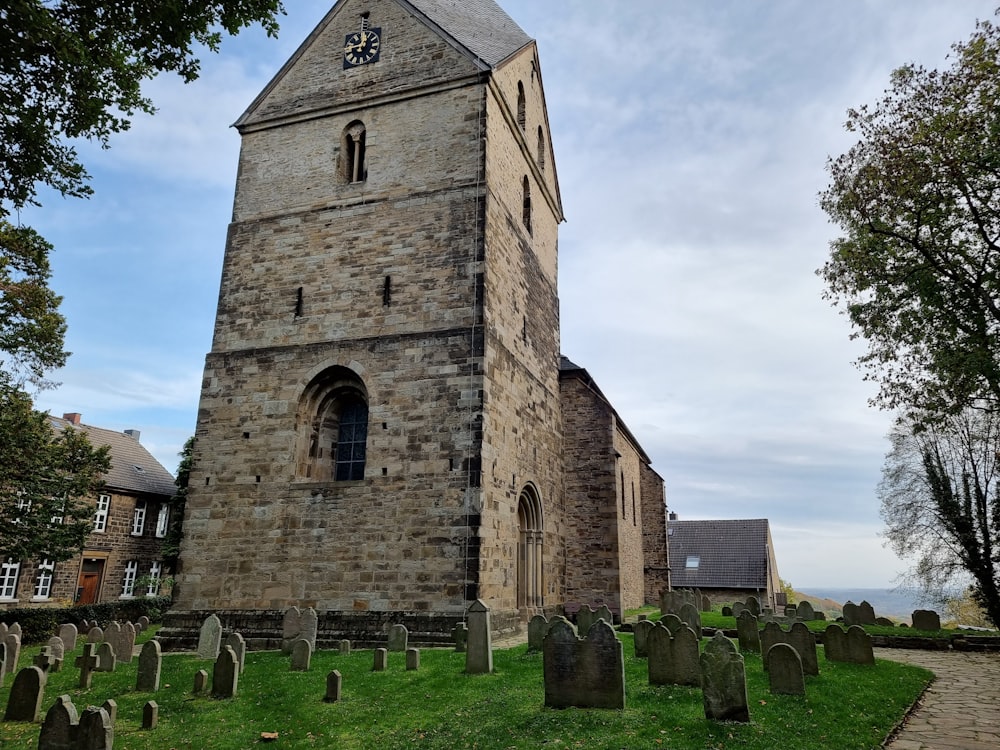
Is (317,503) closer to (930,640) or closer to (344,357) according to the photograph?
(344,357)

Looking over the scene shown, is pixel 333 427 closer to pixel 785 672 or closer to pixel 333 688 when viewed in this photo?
pixel 333 688

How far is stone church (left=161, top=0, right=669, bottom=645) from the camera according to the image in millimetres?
13367

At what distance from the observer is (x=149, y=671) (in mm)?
9742

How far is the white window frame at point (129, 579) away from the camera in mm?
30094

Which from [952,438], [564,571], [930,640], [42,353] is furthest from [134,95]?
[952,438]

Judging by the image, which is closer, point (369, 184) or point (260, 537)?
point (260, 537)

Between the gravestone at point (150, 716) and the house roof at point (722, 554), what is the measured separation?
3144cm

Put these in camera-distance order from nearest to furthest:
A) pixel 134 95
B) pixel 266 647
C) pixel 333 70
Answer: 1. pixel 134 95
2. pixel 266 647
3. pixel 333 70

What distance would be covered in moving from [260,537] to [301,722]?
671 cm

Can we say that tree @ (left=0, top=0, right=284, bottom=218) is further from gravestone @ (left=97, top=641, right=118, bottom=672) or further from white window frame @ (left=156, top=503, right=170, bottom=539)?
white window frame @ (left=156, top=503, right=170, bottom=539)

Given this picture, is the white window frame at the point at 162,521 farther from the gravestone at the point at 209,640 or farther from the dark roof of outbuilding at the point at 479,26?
the dark roof of outbuilding at the point at 479,26

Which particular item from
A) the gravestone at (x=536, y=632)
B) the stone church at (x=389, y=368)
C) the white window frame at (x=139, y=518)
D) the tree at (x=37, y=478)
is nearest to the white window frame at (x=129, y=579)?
the white window frame at (x=139, y=518)

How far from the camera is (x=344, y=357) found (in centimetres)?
1490

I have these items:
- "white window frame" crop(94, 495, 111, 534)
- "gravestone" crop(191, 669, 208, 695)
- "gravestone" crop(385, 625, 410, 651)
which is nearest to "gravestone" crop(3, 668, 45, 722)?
"gravestone" crop(191, 669, 208, 695)
